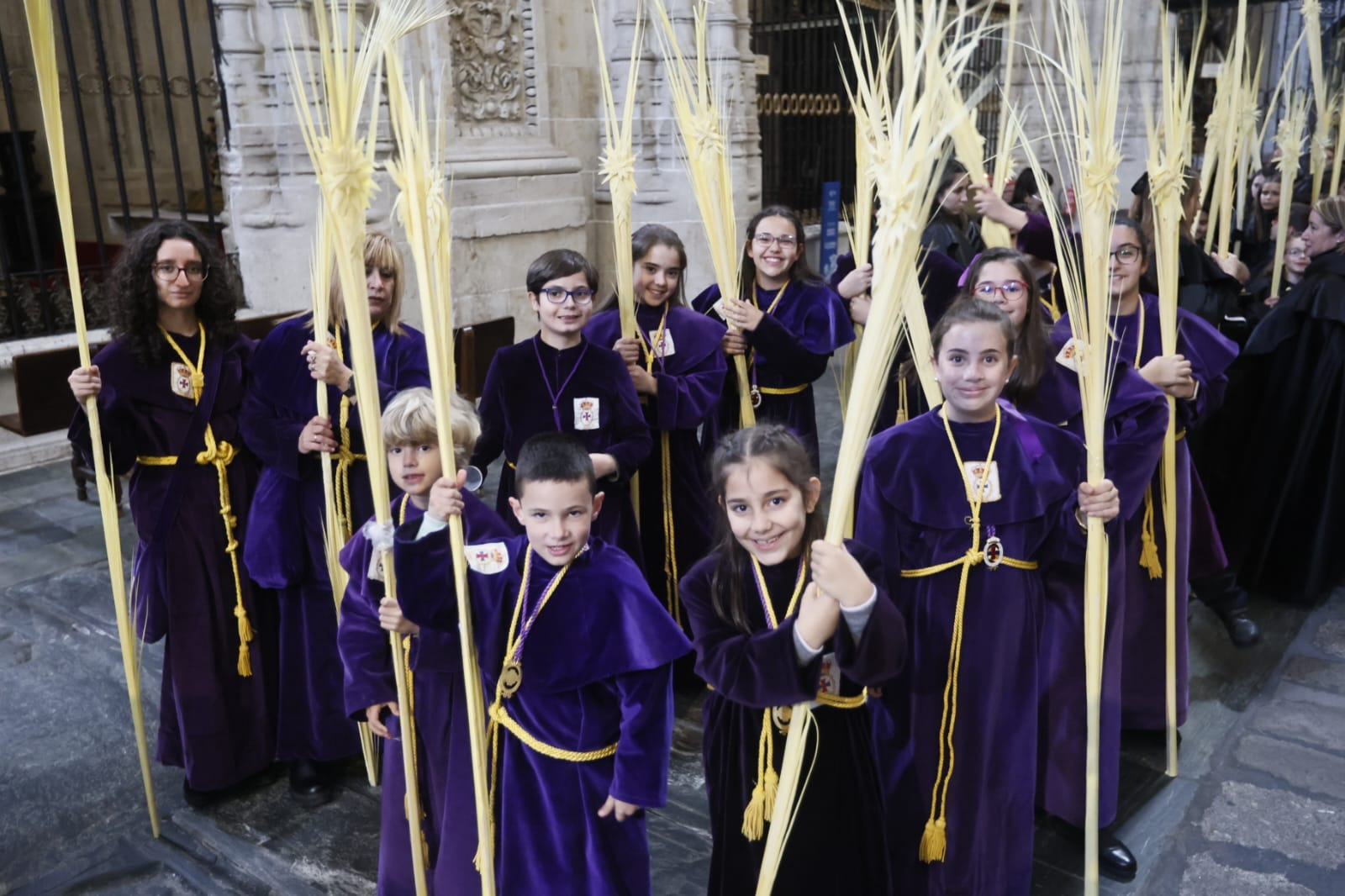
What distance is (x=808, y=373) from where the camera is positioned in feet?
13.1

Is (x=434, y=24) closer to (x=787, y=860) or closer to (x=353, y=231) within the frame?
(x=353, y=231)

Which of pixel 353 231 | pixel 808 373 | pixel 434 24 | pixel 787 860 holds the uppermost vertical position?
pixel 434 24

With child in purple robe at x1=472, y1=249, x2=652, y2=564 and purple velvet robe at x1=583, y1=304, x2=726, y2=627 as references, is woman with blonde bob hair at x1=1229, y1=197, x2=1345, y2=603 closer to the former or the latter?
purple velvet robe at x1=583, y1=304, x2=726, y2=627

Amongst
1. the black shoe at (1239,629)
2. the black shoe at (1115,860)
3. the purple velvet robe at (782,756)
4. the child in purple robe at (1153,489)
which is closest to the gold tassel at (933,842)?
the purple velvet robe at (782,756)

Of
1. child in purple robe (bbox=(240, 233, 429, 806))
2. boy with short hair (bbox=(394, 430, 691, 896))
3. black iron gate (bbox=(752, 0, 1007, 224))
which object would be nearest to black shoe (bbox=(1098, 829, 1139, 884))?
boy with short hair (bbox=(394, 430, 691, 896))

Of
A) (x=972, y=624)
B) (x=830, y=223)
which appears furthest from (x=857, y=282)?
(x=830, y=223)

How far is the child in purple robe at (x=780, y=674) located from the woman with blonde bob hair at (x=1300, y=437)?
3.19m

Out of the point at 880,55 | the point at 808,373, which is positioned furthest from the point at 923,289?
the point at 880,55

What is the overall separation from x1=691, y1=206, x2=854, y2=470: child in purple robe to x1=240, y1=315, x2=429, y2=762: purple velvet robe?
4.05 ft

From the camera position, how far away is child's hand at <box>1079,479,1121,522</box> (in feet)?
7.66

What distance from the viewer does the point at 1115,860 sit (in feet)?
9.17

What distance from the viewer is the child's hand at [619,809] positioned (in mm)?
2094

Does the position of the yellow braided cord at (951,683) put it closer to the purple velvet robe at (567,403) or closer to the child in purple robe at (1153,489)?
the child in purple robe at (1153,489)

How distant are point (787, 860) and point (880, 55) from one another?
2.07m
